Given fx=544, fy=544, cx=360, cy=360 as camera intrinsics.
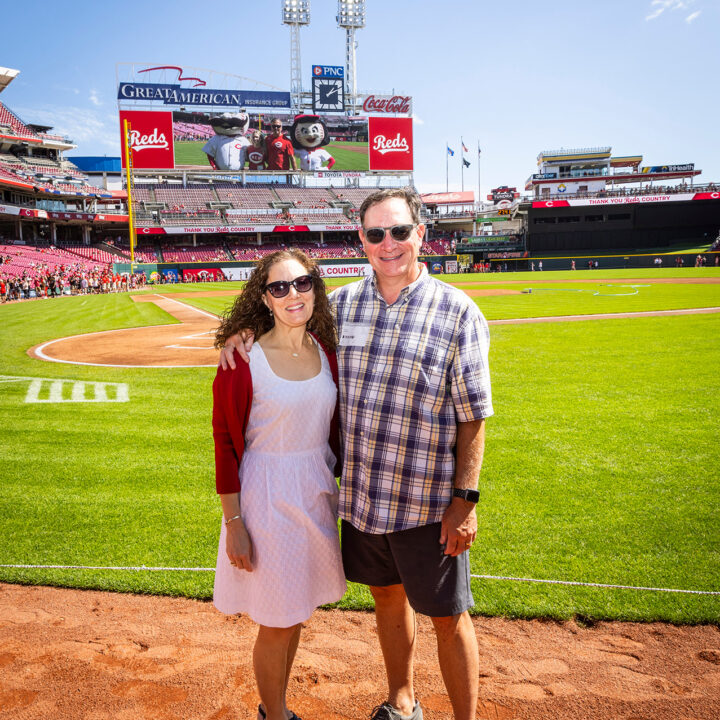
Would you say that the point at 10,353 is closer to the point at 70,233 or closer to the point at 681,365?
the point at 681,365

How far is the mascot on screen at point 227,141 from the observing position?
60.1m

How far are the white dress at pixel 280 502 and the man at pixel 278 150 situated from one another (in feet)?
215

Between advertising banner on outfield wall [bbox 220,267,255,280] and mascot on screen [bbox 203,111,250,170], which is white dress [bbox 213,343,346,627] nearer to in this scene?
advertising banner on outfield wall [bbox 220,267,255,280]

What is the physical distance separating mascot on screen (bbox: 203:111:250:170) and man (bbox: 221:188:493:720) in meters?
64.6

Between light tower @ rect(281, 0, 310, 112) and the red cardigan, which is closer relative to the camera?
the red cardigan

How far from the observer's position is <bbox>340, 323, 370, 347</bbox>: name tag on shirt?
8.73 ft

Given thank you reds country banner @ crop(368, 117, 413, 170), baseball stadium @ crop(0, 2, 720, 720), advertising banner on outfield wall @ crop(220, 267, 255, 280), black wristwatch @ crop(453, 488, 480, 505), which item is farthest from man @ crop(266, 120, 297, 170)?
black wristwatch @ crop(453, 488, 480, 505)

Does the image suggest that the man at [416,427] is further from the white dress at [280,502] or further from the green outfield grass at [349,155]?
the green outfield grass at [349,155]

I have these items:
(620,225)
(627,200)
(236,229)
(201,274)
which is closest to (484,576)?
(201,274)

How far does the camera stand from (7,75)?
57.3 meters

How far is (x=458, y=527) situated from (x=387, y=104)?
2841 inches

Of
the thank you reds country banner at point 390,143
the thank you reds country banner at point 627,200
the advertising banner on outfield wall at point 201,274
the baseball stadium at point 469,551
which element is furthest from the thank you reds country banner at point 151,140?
the baseball stadium at point 469,551

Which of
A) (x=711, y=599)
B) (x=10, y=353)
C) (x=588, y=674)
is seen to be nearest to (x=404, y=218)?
(x=588, y=674)

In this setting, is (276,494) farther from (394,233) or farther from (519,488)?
(519,488)
